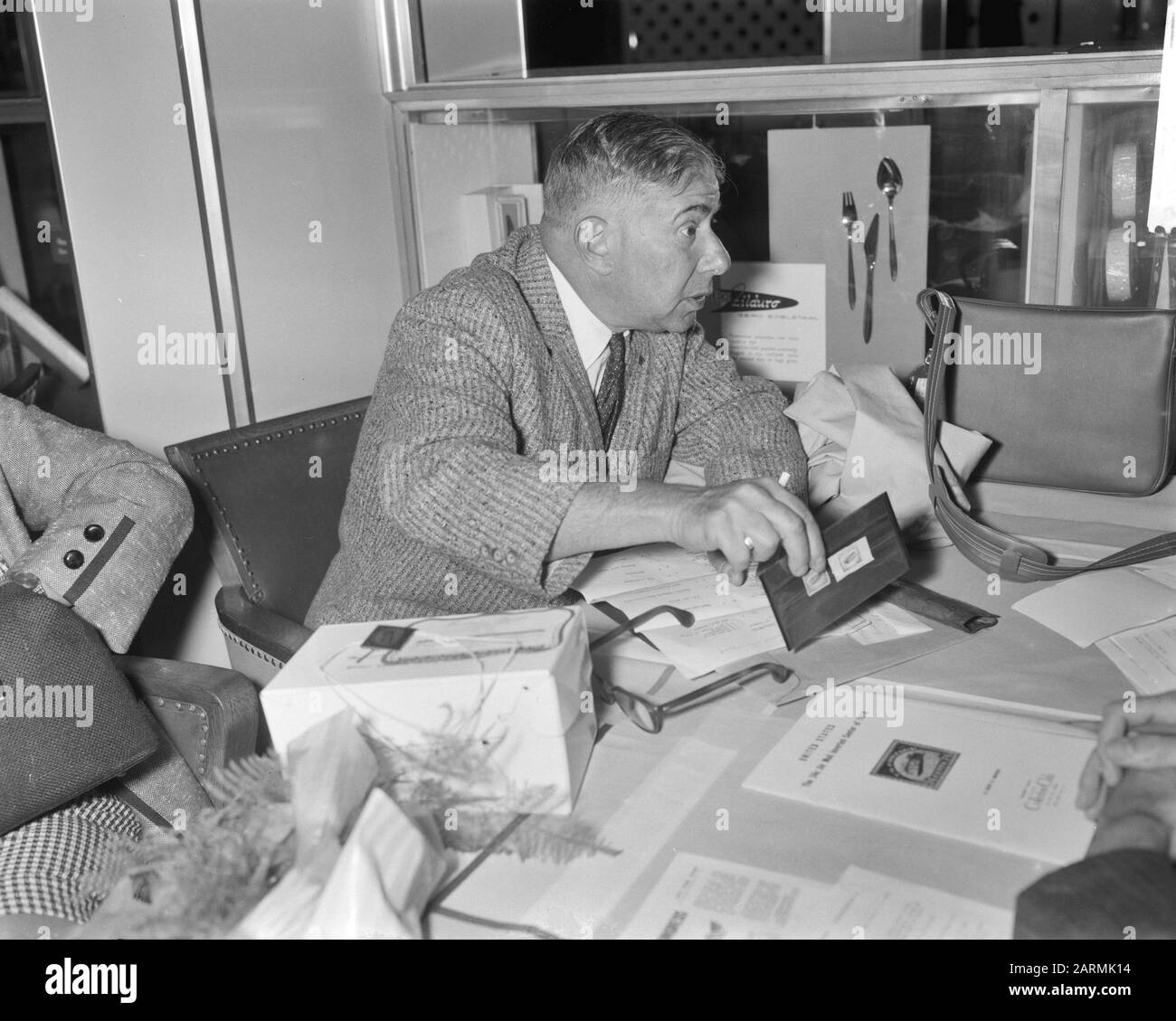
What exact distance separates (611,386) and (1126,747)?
98cm

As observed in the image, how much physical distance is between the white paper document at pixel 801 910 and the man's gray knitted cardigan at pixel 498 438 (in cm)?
54

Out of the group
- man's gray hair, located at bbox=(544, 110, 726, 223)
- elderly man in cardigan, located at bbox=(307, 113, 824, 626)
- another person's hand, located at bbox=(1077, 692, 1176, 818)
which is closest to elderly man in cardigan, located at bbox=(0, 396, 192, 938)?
elderly man in cardigan, located at bbox=(307, 113, 824, 626)

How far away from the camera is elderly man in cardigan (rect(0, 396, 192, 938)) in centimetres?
138

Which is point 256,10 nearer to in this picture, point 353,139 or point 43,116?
point 353,139

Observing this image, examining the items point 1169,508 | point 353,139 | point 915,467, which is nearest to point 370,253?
point 353,139

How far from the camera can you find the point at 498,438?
1483 mm

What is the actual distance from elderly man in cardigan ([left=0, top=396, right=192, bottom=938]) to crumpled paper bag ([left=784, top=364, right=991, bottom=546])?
1.01m

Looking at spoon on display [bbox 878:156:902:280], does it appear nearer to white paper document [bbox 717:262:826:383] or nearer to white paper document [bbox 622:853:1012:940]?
white paper document [bbox 717:262:826:383]

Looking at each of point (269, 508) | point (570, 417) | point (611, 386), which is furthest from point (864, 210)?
point (269, 508)

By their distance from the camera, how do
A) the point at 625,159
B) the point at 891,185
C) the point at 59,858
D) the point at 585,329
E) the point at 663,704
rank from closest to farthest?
the point at 663,704 → the point at 59,858 → the point at 625,159 → the point at 585,329 → the point at 891,185

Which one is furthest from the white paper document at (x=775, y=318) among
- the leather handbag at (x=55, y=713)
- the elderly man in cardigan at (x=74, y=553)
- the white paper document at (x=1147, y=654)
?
the leather handbag at (x=55, y=713)

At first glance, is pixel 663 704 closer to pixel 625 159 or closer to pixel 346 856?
pixel 346 856

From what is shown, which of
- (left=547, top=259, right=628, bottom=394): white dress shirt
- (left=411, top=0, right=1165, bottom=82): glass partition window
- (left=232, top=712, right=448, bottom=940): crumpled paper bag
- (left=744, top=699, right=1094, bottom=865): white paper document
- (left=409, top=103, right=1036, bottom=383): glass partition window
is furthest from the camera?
(left=411, top=0, right=1165, bottom=82): glass partition window
